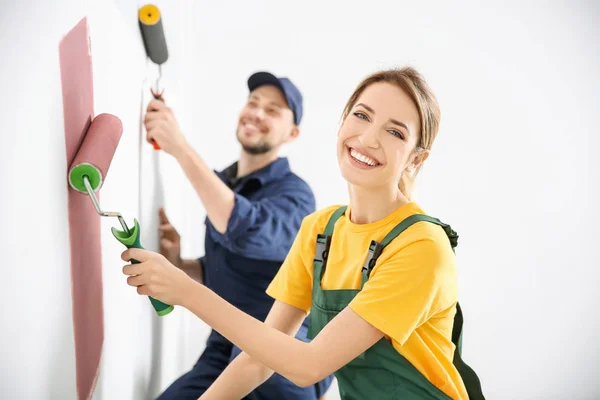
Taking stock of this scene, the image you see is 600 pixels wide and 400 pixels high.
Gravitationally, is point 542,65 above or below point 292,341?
above

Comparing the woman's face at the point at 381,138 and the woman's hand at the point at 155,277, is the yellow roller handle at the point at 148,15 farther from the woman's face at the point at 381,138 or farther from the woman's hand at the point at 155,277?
the woman's hand at the point at 155,277

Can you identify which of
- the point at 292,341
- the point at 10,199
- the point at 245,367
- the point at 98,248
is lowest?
the point at 245,367

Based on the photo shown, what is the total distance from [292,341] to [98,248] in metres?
0.32

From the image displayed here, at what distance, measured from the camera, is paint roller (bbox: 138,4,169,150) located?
4.22 ft

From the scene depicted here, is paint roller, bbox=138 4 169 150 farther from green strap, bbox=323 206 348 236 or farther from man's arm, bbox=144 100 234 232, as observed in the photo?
green strap, bbox=323 206 348 236

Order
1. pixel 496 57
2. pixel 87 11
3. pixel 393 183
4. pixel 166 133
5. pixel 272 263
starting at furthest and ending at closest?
pixel 496 57 → pixel 272 263 → pixel 166 133 → pixel 393 183 → pixel 87 11

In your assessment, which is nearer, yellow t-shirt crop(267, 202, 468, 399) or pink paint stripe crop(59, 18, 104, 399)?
pink paint stripe crop(59, 18, 104, 399)

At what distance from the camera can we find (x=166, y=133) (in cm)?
131

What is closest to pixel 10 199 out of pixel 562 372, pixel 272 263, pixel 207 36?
pixel 272 263

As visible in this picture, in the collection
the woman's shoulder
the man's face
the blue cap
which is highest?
the blue cap

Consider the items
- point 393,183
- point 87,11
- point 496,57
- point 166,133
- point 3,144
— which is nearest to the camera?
point 3,144

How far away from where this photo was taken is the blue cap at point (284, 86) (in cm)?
171

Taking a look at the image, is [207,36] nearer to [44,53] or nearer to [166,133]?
[166,133]

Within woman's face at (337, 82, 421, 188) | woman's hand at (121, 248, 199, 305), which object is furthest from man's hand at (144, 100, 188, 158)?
woman's hand at (121, 248, 199, 305)
